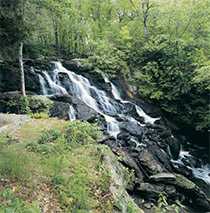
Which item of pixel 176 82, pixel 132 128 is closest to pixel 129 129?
pixel 132 128

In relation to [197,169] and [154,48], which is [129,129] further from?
[154,48]

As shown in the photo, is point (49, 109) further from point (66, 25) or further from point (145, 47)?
point (66, 25)

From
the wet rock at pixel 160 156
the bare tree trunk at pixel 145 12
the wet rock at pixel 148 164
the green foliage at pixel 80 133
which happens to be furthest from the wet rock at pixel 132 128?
the bare tree trunk at pixel 145 12

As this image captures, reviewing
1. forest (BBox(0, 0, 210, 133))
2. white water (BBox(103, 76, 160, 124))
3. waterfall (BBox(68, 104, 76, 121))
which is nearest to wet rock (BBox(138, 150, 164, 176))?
waterfall (BBox(68, 104, 76, 121))

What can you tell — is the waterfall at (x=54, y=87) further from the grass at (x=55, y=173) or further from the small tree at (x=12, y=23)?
the small tree at (x=12, y=23)

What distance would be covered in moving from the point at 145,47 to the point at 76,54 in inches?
248

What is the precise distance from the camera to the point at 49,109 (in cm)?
2041

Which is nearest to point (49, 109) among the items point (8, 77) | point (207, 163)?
point (8, 77)

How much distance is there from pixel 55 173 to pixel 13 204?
1941mm

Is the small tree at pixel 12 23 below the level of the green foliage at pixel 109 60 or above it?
above

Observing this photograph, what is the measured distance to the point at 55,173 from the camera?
906 cm

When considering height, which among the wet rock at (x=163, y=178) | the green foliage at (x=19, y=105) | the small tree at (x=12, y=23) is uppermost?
the small tree at (x=12, y=23)

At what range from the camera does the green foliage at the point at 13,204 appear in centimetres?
695

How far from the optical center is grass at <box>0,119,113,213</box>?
788 centimetres
